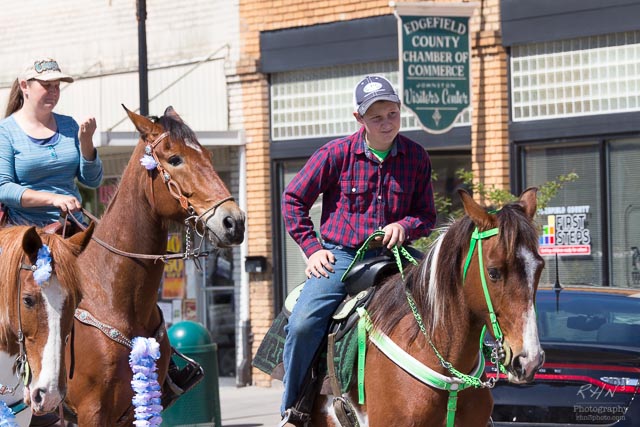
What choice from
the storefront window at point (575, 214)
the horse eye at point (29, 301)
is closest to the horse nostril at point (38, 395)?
the horse eye at point (29, 301)

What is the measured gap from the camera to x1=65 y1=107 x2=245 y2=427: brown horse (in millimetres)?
6906

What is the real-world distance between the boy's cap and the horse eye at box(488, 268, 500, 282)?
1285 millimetres

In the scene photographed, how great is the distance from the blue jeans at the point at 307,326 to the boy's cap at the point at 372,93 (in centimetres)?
90

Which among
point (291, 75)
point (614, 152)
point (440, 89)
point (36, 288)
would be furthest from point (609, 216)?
point (36, 288)

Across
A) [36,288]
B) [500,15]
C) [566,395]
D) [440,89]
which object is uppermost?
[500,15]

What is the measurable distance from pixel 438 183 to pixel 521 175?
1392 millimetres

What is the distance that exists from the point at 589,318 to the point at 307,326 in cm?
353

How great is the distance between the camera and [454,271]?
19.9 ft

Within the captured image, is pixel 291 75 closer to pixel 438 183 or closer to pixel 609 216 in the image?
pixel 438 183

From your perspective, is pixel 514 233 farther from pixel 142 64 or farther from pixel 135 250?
pixel 142 64

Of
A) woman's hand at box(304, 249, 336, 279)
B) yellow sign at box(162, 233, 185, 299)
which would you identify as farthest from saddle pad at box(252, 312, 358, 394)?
yellow sign at box(162, 233, 185, 299)

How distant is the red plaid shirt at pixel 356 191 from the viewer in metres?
6.79

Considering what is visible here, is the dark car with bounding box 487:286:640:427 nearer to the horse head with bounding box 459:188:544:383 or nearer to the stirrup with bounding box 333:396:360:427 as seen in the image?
the stirrup with bounding box 333:396:360:427

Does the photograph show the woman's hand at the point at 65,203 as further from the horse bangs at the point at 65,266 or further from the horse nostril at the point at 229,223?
the horse bangs at the point at 65,266
